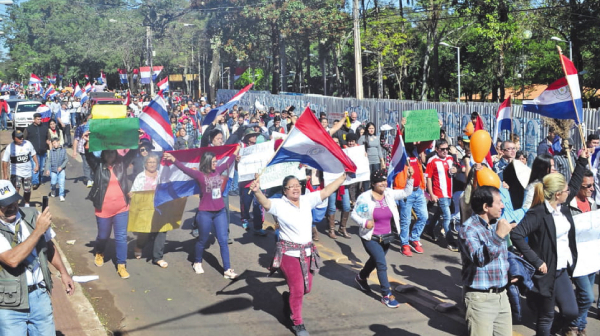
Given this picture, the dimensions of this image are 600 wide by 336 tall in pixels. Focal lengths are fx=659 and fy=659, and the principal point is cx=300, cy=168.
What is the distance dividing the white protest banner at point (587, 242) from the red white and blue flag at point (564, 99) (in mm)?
2008

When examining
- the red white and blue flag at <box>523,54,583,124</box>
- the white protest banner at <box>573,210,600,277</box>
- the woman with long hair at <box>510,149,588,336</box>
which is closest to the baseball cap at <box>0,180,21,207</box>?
the woman with long hair at <box>510,149,588,336</box>

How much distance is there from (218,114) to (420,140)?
3.55m

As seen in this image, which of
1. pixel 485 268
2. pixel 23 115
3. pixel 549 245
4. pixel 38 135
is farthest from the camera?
pixel 23 115

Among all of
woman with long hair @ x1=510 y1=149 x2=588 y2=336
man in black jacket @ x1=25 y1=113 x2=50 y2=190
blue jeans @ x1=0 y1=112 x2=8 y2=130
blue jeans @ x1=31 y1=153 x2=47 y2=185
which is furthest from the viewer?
blue jeans @ x1=0 y1=112 x2=8 y2=130

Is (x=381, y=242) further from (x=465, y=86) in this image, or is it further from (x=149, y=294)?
(x=465, y=86)

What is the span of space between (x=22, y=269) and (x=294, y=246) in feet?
8.68

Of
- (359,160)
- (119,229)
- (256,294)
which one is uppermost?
(359,160)

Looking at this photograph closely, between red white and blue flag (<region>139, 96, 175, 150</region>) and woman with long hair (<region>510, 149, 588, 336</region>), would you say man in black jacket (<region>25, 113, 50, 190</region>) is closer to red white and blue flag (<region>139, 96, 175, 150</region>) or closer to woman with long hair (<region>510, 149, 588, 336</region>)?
red white and blue flag (<region>139, 96, 175, 150</region>)

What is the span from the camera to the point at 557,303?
5711mm

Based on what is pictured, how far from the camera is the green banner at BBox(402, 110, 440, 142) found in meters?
10.1

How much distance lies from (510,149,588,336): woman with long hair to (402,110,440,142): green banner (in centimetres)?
446

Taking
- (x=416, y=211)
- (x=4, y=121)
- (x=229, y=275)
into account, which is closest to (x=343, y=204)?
(x=416, y=211)

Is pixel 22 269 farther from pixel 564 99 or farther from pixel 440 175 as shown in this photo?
pixel 440 175

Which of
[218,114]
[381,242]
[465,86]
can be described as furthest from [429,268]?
[465,86]
